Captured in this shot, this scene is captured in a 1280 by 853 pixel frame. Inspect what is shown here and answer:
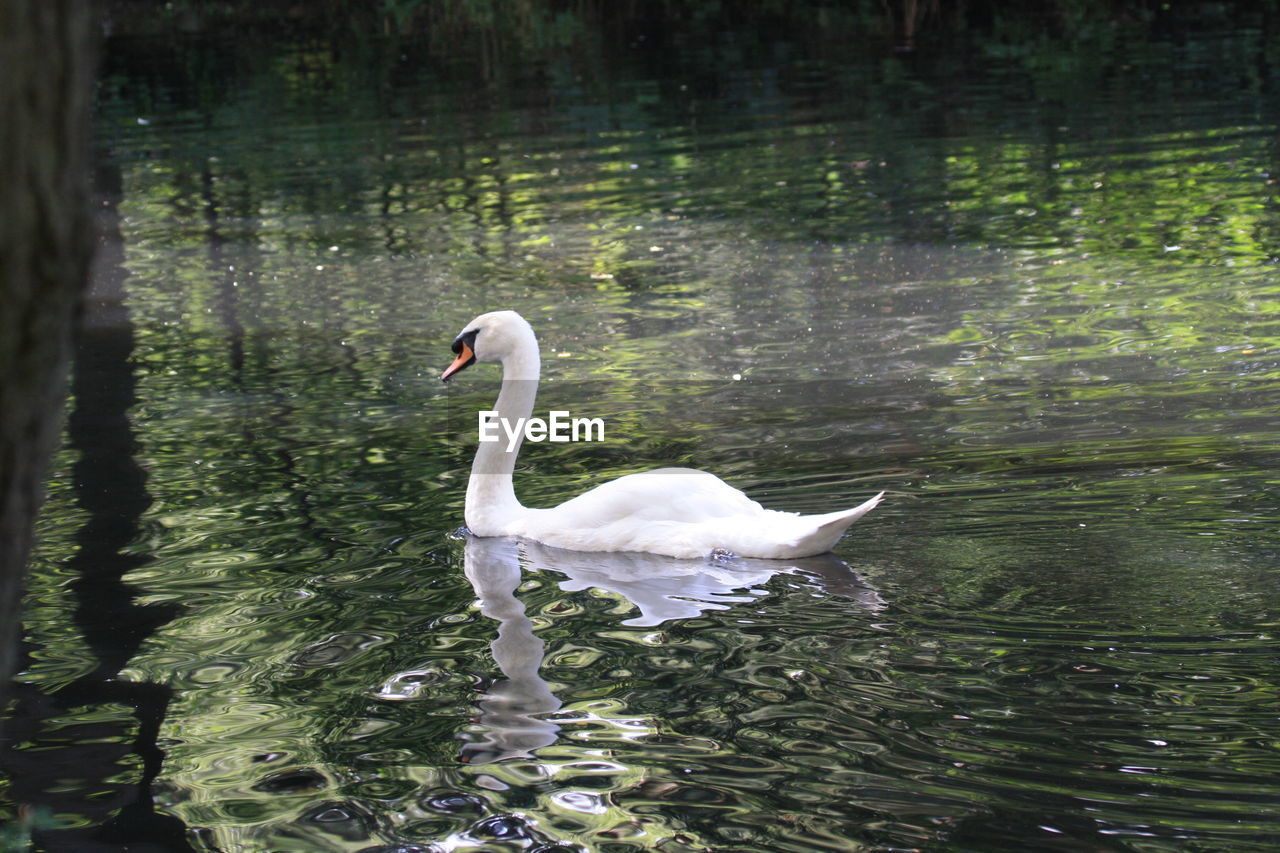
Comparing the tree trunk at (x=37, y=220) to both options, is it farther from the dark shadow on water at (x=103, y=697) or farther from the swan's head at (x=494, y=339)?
the swan's head at (x=494, y=339)

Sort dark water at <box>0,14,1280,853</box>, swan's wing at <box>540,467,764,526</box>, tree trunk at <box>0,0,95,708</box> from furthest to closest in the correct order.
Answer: swan's wing at <box>540,467,764,526</box> → dark water at <box>0,14,1280,853</box> → tree trunk at <box>0,0,95,708</box>

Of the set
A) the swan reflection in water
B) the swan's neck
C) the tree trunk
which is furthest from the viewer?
the swan's neck

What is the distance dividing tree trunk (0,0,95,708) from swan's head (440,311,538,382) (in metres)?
5.09

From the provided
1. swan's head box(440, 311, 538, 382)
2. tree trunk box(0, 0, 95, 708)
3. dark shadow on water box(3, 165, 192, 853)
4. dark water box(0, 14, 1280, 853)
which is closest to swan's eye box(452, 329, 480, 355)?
swan's head box(440, 311, 538, 382)

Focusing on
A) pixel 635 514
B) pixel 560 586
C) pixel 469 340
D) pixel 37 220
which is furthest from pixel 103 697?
pixel 37 220

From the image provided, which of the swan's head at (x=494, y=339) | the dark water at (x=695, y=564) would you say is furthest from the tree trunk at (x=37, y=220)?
the swan's head at (x=494, y=339)

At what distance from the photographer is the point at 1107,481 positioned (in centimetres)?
655

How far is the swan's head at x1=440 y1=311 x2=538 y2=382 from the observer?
Result: 23.3 feet

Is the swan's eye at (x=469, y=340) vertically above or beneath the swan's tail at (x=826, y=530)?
above

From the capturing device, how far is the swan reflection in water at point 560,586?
4.66 meters

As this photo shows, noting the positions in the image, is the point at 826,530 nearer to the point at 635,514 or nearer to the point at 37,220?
the point at 635,514

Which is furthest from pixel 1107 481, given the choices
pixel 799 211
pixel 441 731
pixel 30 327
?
pixel 799 211

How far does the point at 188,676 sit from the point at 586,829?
6.34 ft

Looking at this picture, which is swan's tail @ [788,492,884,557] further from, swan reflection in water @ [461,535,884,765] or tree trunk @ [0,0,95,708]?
tree trunk @ [0,0,95,708]
